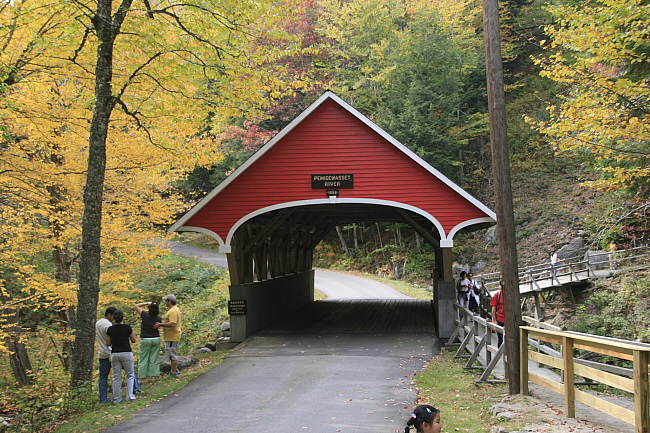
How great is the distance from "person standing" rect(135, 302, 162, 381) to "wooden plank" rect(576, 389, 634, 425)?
7.01 meters

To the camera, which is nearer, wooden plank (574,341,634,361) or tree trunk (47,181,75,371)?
wooden plank (574,341,634,361)

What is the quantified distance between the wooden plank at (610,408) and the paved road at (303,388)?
2244 millimetres

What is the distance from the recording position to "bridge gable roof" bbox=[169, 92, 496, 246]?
49.0 ft

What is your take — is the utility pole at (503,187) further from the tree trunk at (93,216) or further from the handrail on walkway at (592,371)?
the tree trunk at (93,216)


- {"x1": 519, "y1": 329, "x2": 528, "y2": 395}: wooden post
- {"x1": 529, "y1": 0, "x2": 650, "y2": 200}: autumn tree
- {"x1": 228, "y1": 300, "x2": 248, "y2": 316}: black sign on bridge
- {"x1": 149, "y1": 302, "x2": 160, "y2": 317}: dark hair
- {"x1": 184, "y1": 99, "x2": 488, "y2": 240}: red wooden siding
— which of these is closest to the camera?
{"x1": 519, "y1": 329, "x2": 528, "y2": 395}: wooden post

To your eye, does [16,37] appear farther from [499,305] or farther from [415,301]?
[415,301]

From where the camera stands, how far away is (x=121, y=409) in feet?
28.6

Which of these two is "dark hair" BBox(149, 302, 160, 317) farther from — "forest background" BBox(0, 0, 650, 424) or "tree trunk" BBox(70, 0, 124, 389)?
"tree trunk" BBox(70, 0, 124, 389)

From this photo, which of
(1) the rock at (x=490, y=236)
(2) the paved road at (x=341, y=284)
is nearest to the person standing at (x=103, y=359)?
(2) the paved road at (x=341, y=284)

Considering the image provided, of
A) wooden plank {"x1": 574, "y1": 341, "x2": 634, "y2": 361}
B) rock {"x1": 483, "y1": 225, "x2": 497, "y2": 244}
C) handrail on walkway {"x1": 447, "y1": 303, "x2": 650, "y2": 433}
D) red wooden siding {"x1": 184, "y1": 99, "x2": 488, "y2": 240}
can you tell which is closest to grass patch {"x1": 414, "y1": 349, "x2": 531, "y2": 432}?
handrail on walkway {"x1": 447, "y1": 303, "x2": 650, "y2": 433}

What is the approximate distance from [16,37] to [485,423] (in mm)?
10012

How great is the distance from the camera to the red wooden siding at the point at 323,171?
590 inches

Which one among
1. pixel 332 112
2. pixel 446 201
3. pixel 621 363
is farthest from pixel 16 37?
pixel 621 363

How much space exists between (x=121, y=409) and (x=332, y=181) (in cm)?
804
